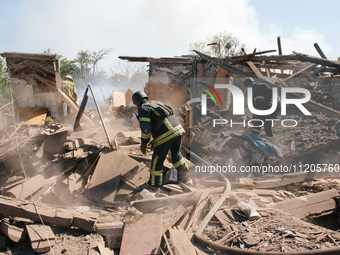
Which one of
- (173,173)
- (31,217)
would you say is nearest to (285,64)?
(173,173)

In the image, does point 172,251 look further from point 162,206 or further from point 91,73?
point 91,73

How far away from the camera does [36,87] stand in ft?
25.7

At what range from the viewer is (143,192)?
12.7 ft

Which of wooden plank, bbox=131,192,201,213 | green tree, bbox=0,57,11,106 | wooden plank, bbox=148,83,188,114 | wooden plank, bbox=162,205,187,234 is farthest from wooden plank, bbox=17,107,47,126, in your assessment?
green tree, bbox=0,57,11,106

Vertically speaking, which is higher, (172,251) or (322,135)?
(322,135)

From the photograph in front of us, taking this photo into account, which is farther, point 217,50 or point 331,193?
point 217,50

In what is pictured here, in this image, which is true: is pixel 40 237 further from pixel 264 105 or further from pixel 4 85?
pixel 4 85

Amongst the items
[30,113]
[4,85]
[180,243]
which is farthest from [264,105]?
[4,85]

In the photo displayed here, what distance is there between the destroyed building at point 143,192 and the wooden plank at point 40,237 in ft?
0.05

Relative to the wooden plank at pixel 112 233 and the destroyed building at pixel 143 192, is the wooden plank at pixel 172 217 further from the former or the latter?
the wooden plank at pixel 112 233

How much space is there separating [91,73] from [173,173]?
2894 centimetres

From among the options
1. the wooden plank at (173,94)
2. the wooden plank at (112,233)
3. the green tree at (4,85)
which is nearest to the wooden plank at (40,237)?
the wooden plank at (112,233)

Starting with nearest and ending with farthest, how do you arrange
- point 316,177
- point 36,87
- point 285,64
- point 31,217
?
point 31,217 < point 316,177 < point 36,87 < point 285,64

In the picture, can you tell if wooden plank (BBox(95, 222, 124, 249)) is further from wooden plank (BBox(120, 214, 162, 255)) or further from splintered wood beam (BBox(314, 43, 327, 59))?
splintered wood beam (BBox(314, 43, 327, 59))
